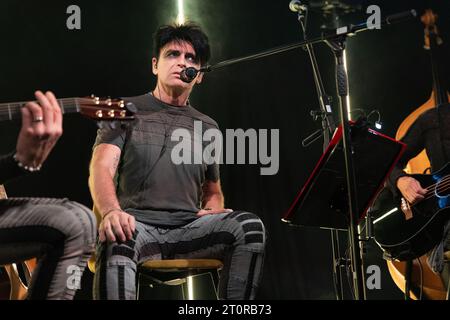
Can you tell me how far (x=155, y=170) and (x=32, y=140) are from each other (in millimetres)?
833

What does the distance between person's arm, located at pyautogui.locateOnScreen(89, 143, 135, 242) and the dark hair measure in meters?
0.68

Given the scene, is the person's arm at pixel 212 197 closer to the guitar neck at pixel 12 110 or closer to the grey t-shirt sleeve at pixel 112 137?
the grey t-shirt sleeve at pixel 112 137

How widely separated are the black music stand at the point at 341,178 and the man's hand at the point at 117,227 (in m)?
0.67

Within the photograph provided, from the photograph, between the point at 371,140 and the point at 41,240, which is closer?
the point at 41,240

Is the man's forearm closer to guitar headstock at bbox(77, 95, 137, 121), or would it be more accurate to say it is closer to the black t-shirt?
the black t-shirt

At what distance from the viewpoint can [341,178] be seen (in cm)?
243

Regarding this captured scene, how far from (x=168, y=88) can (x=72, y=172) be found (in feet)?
3.20

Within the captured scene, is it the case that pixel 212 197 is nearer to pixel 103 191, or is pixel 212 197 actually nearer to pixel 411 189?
pixel 103 191

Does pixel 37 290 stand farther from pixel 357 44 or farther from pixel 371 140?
pixel 357 44

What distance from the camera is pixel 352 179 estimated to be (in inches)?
→ 87.1

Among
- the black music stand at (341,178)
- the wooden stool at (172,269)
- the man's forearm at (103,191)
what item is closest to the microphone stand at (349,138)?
the black music stand at (341,178)

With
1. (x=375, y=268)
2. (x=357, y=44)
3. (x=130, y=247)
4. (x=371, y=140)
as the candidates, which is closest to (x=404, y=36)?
(x=357, y=44)

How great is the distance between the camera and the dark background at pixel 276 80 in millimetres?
3711
